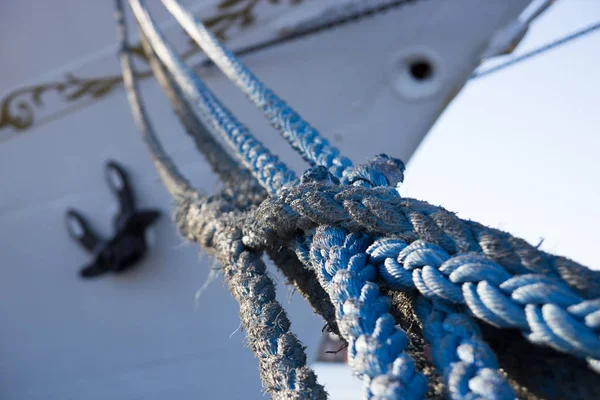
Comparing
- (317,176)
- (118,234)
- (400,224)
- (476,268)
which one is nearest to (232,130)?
(317,176)

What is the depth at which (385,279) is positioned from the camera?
56 cm

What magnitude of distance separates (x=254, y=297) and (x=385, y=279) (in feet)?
0.68

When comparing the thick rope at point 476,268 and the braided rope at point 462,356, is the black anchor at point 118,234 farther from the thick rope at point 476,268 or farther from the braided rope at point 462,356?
the braided rope at point 462,356

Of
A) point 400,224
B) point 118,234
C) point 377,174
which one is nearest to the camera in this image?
point 400,224

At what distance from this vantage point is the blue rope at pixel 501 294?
418mm

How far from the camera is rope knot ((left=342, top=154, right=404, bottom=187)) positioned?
685 mm

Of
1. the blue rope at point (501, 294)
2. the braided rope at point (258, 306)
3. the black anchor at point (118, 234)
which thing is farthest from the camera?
the black anchor at point (118, 234)

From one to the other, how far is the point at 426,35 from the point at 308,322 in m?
0.97

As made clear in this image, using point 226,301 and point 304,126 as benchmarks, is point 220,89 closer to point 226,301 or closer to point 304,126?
point 226,301

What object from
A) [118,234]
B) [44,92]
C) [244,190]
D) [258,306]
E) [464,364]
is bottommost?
[464,364]

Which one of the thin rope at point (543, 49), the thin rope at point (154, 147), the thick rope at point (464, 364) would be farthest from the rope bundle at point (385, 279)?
the thin rope at point (543, 49)

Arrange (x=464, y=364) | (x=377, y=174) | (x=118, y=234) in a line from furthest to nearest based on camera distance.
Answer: (x=118, y=234), (x=377, y=174), (x=464, y=364)

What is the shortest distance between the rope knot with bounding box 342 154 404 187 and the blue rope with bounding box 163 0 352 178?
1.6 inches

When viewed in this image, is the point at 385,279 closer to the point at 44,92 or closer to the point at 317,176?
the point at 317,176
